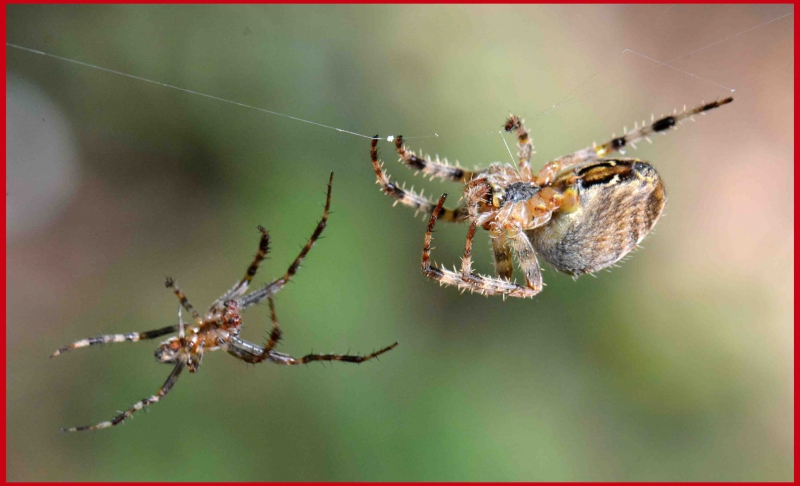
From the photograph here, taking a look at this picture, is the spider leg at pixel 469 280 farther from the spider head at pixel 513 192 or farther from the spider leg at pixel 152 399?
the spider leg at pixel 152 399

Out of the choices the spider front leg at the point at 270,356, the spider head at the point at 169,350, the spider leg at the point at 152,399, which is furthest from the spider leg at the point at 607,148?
the spider leg at the point at 152,399

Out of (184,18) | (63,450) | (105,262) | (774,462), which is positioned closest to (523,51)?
(184,18)

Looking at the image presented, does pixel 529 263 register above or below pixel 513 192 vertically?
below

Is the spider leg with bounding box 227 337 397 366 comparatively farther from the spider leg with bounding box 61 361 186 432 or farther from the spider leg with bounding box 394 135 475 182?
the spider leg with bounding box 394 135 475 182

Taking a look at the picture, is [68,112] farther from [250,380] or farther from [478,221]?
[478,221]

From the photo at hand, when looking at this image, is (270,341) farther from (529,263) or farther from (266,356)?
(529,263)

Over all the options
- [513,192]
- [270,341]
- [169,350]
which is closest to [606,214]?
[513,192]

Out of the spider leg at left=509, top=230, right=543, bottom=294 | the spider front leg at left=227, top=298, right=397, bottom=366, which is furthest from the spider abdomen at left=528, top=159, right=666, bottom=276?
the spider front leg at left=227, top=298, right=397, bottom=366
